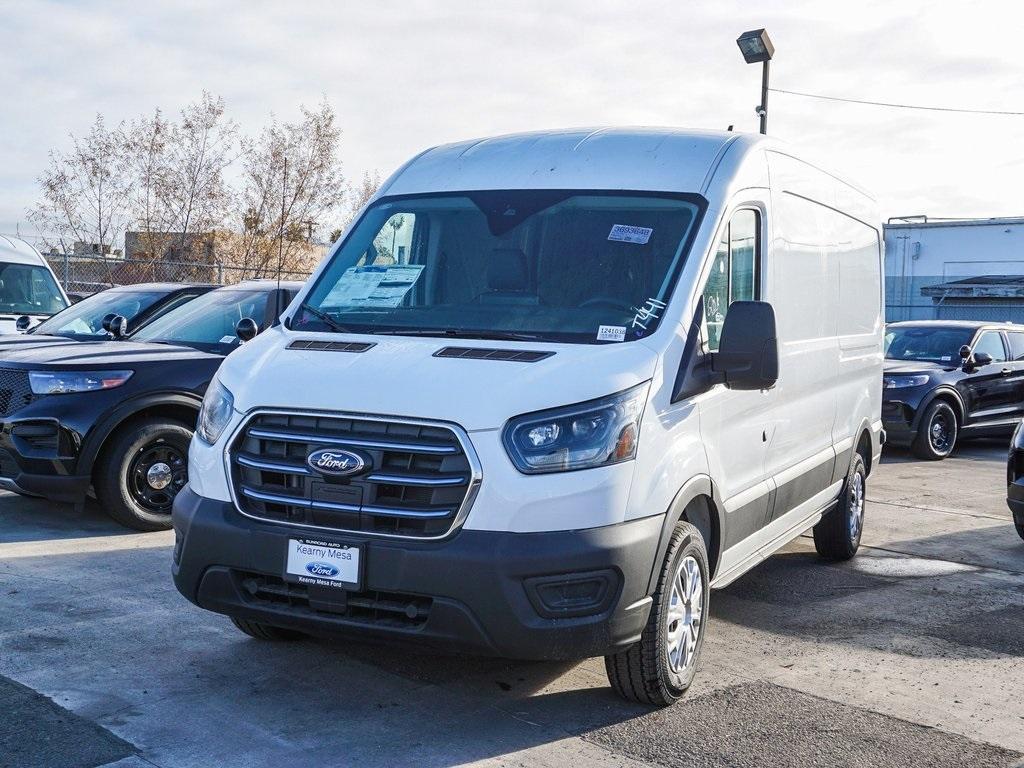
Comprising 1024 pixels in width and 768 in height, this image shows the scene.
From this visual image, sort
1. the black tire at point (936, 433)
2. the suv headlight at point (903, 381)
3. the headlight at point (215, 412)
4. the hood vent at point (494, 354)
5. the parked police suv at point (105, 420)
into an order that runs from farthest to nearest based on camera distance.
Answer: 1. the suv headlight at point (903, 381)
2. the black tire at point (936, 433)
3. the parked police suv at point (105, 420)
4. the headlight at point (215, 412)
5. the hood vent at point (494, 354)

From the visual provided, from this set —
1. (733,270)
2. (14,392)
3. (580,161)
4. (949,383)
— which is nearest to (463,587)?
(733,270)

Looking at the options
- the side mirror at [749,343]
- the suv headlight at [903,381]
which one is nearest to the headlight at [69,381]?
the side mirror at [749,343]

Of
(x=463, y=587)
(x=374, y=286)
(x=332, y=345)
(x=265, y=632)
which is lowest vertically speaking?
(x=265, y=632)

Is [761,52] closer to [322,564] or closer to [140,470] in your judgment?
[140,470]

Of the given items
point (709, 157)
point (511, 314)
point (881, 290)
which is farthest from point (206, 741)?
point (881, 290)

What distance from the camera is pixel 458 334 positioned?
4797mm

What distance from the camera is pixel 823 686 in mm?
5055

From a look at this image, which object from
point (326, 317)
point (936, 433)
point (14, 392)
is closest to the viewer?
point (326, 317)

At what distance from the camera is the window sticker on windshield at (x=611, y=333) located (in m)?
4.59

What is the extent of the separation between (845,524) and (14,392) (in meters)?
5.44

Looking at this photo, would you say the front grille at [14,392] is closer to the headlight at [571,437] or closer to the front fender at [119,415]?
the front fender at [119,415]

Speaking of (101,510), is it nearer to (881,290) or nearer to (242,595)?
(242,595)

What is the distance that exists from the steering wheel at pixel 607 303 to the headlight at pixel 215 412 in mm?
1500

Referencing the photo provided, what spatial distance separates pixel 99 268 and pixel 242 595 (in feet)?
62.8
